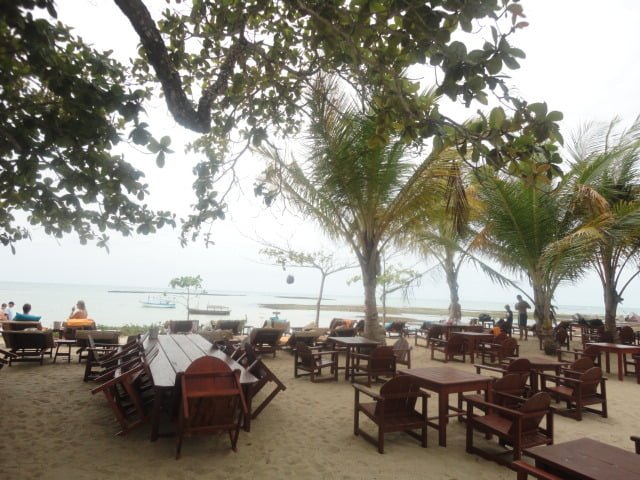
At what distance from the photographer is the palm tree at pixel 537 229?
995cm

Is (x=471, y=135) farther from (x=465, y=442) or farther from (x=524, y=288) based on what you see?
(x=524, y=288)

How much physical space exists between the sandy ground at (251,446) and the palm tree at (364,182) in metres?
4.04

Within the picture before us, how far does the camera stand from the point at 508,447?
13.4ft

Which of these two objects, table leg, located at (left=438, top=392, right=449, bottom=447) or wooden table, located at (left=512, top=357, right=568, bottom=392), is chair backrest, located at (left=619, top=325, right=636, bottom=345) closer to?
wooden table, located at (left=512, top=357, right=568, bottom=392)

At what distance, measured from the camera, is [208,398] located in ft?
11.8

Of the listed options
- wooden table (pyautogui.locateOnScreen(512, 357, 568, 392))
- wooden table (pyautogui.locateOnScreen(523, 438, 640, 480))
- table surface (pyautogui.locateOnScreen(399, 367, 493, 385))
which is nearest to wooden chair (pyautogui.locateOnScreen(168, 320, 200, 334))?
table surface (pyautogui.locateOnScreen(399, 367, 493, 385))

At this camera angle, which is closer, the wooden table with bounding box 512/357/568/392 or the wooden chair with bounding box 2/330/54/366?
the wooden table with bounding box 512/357/568/392

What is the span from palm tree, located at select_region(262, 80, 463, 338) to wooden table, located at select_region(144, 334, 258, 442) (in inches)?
140

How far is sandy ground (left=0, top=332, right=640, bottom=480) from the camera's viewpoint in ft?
11.3

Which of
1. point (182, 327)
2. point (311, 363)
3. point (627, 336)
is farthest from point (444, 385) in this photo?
point (627, 336)

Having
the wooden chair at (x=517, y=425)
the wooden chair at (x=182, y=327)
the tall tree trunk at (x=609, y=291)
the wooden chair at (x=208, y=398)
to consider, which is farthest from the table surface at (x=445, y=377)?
the tall tree trunk at (x=609, y=291)

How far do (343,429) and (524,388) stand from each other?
2.14 meters

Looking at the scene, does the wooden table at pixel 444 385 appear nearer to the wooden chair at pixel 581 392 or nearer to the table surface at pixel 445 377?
the table surface at pixel 445 377

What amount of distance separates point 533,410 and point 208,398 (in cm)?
303
